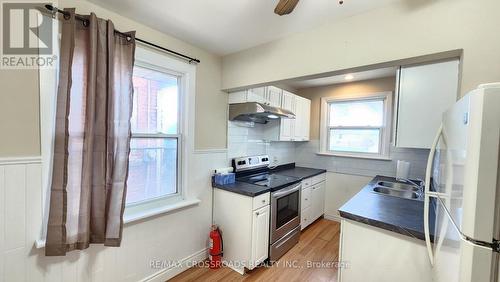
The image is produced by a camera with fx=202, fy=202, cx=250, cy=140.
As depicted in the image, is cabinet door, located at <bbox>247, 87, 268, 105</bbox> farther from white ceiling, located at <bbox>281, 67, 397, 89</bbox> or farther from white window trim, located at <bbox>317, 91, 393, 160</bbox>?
white window trim, located at <bbox>317, 91, 393, 160</bbox>

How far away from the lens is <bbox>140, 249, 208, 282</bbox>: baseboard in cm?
194

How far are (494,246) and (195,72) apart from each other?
7.65 ft

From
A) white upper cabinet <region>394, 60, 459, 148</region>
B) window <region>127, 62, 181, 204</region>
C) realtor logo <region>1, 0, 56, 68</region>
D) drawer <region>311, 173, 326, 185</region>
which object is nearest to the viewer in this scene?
realtor logo <region>1, 0, 56, 68</region>

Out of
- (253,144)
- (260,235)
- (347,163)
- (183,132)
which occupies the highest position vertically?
(183,132)

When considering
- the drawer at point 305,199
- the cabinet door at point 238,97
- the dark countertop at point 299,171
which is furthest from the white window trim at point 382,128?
the cabinet door at point 238,97

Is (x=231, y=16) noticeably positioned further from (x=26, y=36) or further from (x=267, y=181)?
(x=267, y=181)

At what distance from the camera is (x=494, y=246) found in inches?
22.0

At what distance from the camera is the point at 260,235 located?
2186 millimetres

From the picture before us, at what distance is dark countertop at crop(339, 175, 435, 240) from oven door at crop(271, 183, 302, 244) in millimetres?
842

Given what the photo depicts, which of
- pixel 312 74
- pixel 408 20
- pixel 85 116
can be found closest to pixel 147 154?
pixel 85 116

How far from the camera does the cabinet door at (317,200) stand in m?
3.31

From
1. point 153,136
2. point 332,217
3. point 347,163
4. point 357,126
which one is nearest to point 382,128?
point 357,126

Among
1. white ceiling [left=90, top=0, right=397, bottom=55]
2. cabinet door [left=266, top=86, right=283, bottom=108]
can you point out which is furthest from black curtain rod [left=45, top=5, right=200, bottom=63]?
cabinet door [left=266, top=86, right=283, bottom=108]

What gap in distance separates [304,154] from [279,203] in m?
1.75
